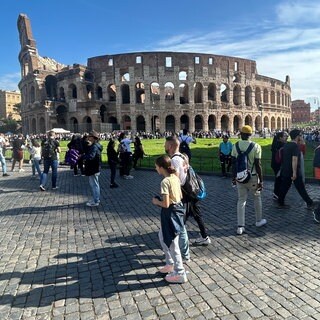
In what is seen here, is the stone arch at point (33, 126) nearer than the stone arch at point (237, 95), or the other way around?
the stone arch at point (33, 126)

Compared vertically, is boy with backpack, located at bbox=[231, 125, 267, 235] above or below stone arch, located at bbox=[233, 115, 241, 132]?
below

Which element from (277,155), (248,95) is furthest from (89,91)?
(277,155)

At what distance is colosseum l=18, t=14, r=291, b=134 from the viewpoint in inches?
1945

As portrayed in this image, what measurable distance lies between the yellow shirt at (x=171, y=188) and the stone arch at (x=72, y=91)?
50445mm

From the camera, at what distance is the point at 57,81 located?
172 feet

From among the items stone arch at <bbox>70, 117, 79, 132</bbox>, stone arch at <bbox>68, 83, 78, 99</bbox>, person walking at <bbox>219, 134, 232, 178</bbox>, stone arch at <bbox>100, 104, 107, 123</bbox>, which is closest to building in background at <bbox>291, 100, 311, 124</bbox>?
stone arch at <bbox>100, 104, 107, 123</bbox>

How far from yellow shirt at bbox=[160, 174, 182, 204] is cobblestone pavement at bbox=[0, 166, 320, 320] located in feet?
3.27

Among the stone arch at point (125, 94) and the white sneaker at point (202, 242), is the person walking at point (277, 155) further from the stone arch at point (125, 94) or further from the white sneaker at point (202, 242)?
the stone arch at point (125, 94)

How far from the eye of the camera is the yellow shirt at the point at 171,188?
3.35 metres

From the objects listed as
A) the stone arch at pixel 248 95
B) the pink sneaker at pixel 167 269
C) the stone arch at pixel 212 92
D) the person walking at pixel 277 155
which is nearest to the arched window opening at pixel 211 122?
the stone arch at pixel 212 92

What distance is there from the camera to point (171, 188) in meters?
3.40

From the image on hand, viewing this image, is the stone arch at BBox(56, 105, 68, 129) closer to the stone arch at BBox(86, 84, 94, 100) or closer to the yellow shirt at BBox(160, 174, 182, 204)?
the stone arch at BBox(86, 84, 94, 100)

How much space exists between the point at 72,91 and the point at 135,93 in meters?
10.8

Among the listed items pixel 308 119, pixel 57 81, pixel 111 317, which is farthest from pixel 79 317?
pixel 308 119
